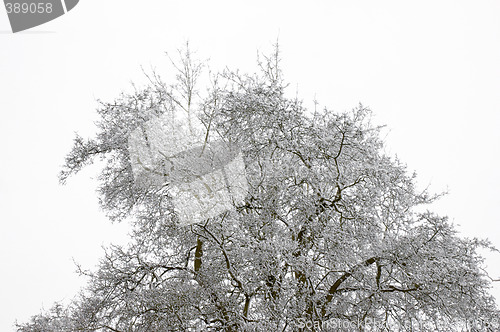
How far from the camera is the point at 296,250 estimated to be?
5258mm

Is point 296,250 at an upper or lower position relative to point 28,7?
lower

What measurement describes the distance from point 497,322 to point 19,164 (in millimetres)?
37405

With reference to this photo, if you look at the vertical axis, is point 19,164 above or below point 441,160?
above

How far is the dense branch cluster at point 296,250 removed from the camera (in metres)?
5.26

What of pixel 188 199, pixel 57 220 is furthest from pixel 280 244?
pixel 57 220

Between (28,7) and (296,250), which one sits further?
(28,7)

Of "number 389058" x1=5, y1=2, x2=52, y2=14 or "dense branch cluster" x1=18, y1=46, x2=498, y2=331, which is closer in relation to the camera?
"dense branch cluster" x1=18, y1=46, x2=498, y2=331

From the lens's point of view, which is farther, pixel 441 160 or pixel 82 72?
pixel 82 72

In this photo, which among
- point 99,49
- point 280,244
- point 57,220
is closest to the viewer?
point 280,244

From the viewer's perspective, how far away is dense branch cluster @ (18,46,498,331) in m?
5.26

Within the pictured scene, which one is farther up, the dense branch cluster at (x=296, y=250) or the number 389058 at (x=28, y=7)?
the number 389058 at (x=28, y=7)

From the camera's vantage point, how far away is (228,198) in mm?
5645

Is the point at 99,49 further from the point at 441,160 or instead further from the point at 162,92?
the point at 162,92

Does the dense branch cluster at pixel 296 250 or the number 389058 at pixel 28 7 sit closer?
the dense branch cluster at pixel 296 250
